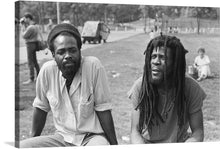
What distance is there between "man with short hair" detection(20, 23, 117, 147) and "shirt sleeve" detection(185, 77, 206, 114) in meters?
0.74

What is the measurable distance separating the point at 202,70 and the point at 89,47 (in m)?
1.51


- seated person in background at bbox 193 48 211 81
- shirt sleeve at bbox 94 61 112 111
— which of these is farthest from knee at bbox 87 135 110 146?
seated person in background at bbox 193 48 211 81

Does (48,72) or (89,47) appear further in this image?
(89,47)

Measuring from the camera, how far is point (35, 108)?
383 cm

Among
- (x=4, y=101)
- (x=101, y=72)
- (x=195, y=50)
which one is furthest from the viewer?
(x=195, y=50)

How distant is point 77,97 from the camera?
12.4ft

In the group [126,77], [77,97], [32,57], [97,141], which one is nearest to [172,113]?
[97,141]

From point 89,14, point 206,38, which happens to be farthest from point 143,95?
point 206,38

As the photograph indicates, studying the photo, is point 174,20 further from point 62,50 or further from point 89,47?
point 62,50

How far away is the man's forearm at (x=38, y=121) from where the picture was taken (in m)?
3.83

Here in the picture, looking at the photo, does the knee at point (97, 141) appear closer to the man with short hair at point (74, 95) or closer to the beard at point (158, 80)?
the man with short hair at point (74, 95)

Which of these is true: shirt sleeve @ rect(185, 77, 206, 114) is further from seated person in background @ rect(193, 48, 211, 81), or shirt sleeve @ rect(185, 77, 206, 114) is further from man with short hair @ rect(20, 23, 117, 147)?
seated person in background @ rect(193, 48, 211, 81)

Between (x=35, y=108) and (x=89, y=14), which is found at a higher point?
(x=89, y=14)

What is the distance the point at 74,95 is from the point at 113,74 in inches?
45.8
